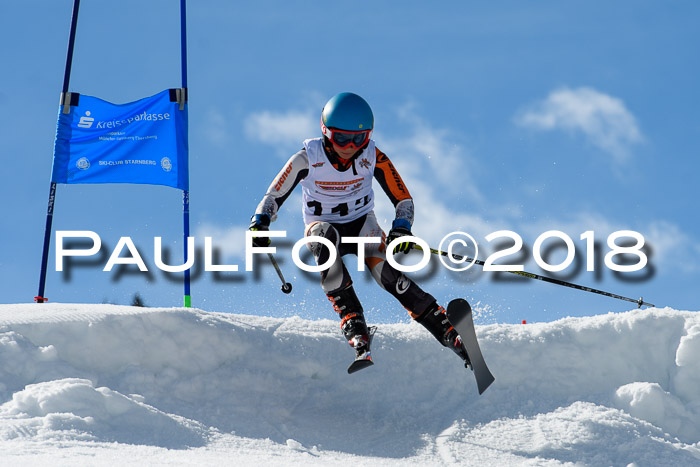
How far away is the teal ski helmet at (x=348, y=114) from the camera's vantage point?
600cm

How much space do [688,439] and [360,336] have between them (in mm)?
2837

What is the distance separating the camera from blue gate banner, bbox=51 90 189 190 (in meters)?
10.8

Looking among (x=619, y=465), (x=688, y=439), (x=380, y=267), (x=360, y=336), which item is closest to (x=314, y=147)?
(x=380, y=267)

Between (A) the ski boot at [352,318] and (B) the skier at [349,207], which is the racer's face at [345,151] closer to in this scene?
(B) the skier at [349,207]

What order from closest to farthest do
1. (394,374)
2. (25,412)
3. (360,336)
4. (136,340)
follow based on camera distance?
(25,412)
(360,336)
(136,340)
(394,374)

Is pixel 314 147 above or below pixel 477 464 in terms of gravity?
above

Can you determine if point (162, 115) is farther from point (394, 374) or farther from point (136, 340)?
point (394, 374)

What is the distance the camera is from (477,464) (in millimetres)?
5051

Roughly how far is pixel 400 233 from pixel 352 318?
2.82 ft

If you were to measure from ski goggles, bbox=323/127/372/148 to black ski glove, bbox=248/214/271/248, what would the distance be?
892 millimetres

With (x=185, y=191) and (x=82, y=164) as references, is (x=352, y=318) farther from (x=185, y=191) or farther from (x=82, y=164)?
(x=82, y=164)

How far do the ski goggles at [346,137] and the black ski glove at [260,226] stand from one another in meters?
0.89

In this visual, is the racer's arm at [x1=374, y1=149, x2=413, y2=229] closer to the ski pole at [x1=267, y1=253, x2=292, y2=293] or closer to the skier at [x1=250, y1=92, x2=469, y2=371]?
the skier at [x1=250, y1=92, x2=469, y2=371]

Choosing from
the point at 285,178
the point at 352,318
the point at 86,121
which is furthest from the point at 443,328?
the point at 86,121
